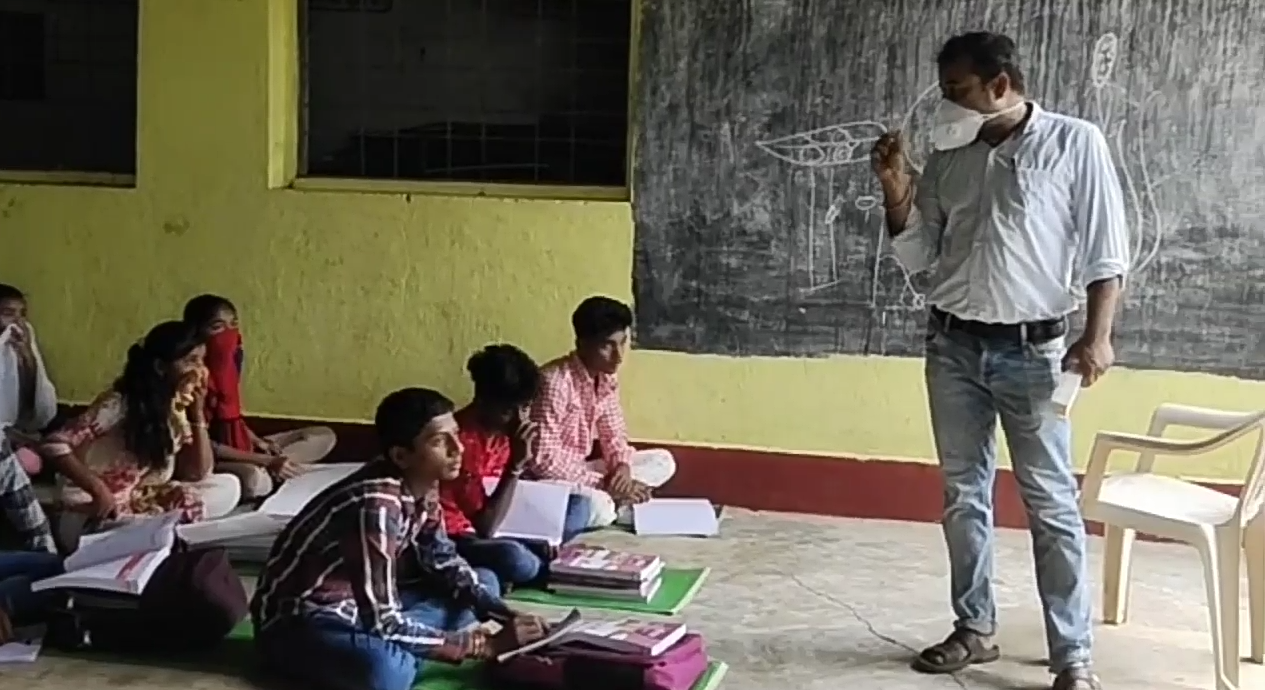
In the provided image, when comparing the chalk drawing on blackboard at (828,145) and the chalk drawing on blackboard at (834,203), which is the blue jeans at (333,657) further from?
the chalk drawing on blackboard at (828,145)

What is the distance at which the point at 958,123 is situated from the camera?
12.1 ft

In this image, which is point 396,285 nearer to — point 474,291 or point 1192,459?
point 474,291

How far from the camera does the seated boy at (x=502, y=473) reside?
4414mm

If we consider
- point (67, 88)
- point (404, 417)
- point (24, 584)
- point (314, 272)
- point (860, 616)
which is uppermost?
point (67, 88)

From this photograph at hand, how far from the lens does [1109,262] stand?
3596mm

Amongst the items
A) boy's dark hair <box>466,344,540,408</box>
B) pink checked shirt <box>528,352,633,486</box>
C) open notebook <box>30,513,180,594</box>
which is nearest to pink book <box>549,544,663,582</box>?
boy's dark hair <box>466,344,540,408</box>

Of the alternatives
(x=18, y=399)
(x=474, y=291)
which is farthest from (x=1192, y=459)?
(x=18, y=399)

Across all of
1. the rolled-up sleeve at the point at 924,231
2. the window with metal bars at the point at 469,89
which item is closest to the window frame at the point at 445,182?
the window with metal bars at the point at 469,89

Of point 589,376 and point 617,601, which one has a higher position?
point 589,376

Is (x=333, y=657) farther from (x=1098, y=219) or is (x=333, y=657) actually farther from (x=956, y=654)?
(x=1098, y=219)

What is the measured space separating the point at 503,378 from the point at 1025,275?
58.2 inches

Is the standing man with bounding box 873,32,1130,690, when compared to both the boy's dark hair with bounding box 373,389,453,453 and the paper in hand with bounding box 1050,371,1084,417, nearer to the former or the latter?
the paper in hand with bounding box 1050,371,1084,417

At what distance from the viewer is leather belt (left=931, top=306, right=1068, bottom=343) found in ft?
12.0

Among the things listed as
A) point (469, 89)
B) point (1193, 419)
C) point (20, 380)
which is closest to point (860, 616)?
point (1193, 419)
